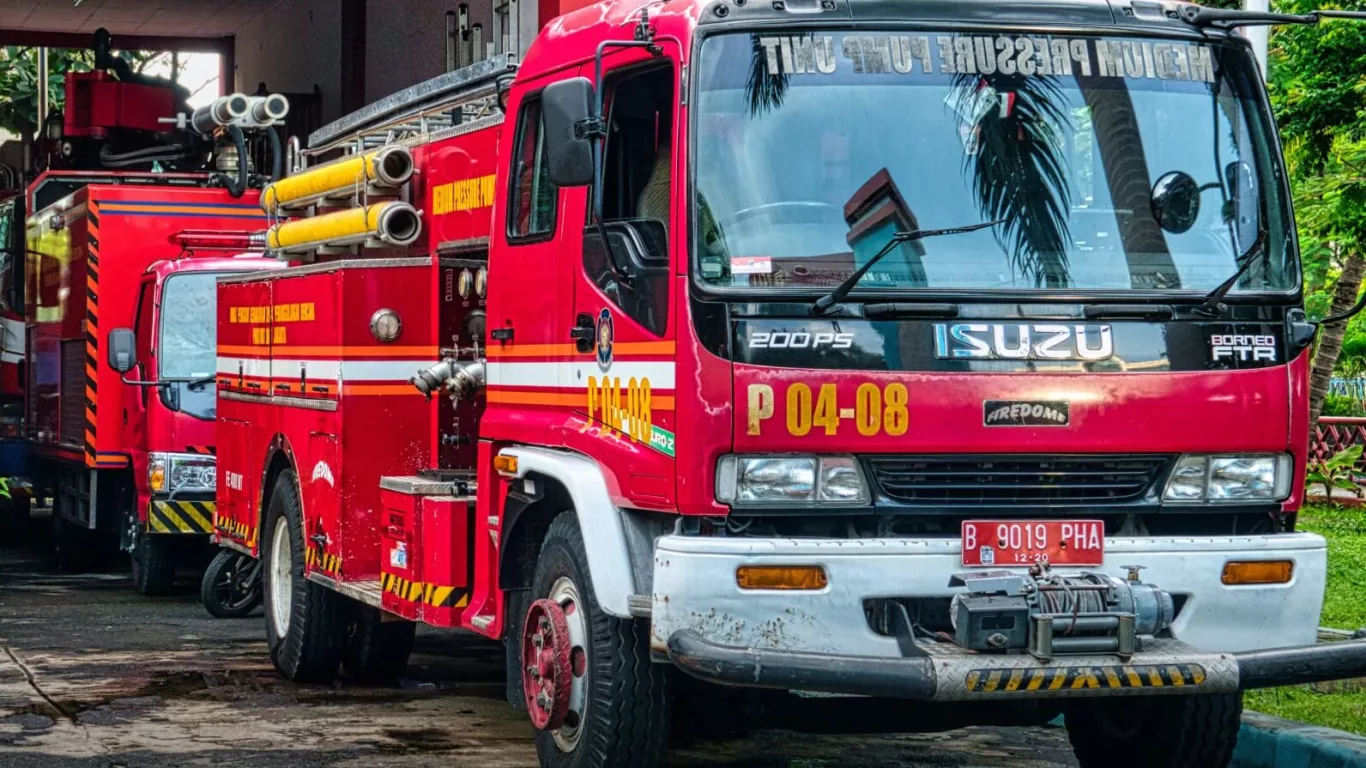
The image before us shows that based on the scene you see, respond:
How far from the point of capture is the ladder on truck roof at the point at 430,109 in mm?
9172

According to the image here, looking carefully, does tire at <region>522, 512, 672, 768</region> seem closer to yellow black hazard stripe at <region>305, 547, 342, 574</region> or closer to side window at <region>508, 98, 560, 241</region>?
side window at <region>508, 98, 560, 241</region>

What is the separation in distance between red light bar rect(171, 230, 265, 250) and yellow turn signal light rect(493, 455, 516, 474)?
8.29 metres

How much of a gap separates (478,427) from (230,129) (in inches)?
291

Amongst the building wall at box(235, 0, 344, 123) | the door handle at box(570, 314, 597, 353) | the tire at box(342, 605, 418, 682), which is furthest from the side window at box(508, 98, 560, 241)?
the building wall at box(235, 0, 344, 123)

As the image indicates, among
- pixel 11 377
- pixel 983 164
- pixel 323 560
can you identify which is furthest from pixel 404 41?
pixel 983 164

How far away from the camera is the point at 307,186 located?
35.6 feet

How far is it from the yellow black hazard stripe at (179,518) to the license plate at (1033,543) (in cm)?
902

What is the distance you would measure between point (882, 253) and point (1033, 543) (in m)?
1.01

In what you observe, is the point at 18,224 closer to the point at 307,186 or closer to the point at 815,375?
the point at 307,186

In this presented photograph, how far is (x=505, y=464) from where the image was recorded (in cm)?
805

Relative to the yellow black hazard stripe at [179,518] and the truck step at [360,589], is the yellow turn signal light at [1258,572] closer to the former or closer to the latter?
the truck step at [360,589]

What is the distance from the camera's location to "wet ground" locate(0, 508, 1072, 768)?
28.4 ft

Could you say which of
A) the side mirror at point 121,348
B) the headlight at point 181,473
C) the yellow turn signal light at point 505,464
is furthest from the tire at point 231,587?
the yellow turn signal light at point 505,464

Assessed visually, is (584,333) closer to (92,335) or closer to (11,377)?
(92,335)
